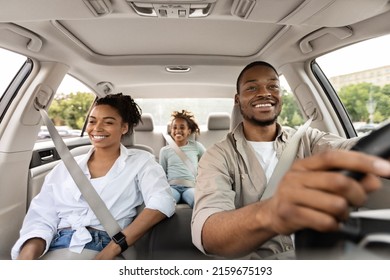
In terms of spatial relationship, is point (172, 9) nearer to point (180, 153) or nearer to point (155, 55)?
point (155, 55)

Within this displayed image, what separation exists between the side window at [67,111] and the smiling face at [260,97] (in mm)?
670

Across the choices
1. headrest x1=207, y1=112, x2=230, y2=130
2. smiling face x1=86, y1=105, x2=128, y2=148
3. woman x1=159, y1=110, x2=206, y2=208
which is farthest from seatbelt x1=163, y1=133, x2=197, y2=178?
smiling face x1=86, y1=105, x2=128, y2=148

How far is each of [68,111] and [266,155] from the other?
3.03 feet

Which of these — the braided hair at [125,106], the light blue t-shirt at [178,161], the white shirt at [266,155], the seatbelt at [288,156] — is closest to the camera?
the seatbelt at [288,156]

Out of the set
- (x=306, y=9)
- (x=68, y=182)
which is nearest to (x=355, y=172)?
(x=306, y=9)

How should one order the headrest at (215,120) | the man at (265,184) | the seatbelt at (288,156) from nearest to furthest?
the man at (265,184) → the seatbelt at (288,156) → the headrest at (215,120)

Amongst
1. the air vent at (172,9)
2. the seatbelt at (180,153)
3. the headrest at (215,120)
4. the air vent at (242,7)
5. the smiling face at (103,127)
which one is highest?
the air vent at (242,7)

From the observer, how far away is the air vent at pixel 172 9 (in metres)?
0.93

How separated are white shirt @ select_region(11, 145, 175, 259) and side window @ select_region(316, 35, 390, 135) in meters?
0.71

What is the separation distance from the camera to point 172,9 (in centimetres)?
94

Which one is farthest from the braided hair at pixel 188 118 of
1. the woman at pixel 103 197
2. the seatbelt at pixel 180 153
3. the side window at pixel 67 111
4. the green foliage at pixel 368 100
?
the green foliage at pixel 368 100

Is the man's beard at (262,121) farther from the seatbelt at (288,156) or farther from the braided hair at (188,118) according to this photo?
the braided hair at (188,118)

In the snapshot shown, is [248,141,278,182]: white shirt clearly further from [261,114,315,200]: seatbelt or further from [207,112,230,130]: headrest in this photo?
[207,112,230,130]: headrest
